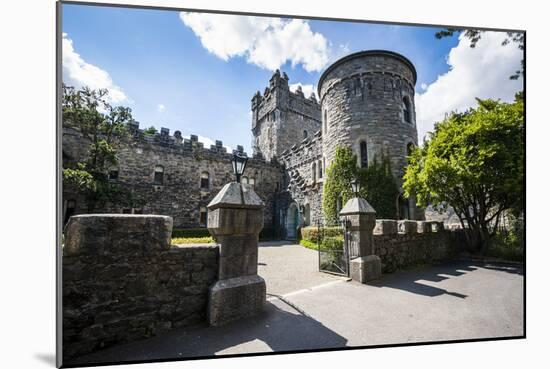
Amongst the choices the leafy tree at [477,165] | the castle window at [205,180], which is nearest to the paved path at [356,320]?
the leafy tree at [477,165]

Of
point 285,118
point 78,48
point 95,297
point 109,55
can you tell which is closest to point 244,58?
point 109,55

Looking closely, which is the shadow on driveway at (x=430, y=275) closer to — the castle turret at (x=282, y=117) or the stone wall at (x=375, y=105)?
the stone wall at (x=375, y=105)

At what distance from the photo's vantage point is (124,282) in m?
Result: 2.50

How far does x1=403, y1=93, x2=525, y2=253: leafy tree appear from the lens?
20.1ft

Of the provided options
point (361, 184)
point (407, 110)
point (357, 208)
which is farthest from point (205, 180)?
point (407, 110)

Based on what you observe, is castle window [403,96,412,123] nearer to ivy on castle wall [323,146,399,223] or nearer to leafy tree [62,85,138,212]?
ivy on castle wall [323,146,399,223]

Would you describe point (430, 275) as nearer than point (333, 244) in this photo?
Yes

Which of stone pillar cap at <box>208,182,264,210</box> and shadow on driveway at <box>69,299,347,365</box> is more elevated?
stone pillar cap at <box>208,182,264,210</box>

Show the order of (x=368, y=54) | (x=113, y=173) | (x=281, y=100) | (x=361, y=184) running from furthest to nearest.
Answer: (x=281, y=100) → (x=113, y=173) → (x=368, y=54) → (x=361, y=184)

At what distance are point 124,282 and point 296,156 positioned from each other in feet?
48.9

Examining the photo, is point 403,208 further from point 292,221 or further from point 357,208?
point 292,221

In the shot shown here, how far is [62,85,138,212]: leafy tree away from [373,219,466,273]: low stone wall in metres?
10.8

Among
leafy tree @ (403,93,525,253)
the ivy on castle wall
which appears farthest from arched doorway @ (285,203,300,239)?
leafy tree @ (403,93,525,253)

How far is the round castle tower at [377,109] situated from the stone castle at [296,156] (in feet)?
0.15
